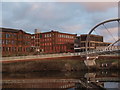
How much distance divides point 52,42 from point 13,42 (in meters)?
25.0

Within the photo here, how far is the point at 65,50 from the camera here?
8719 cm

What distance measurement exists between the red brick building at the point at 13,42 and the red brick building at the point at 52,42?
30.6 feet

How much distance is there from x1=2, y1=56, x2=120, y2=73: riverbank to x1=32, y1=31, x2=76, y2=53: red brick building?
107 ft

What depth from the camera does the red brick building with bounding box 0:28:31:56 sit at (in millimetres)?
70062

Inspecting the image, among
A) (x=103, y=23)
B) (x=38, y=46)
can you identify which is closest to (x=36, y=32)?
(x=38, y=46)

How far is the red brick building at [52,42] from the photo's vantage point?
88.4 metres

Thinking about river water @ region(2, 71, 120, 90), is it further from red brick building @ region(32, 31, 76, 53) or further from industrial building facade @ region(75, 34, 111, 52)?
industrial building facade @ region(75, 34, 111, 52)

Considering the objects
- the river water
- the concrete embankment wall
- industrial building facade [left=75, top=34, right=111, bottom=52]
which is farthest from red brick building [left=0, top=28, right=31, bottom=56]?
the river water

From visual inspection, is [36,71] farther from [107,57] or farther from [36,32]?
[36,32]

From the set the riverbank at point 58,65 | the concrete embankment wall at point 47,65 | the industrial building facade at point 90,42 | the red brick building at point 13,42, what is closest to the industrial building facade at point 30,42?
the red brick building at point 13,42

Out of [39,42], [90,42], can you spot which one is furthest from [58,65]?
[39,42]

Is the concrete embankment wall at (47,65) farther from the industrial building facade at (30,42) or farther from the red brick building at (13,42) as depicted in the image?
the red brick building at (13,42)

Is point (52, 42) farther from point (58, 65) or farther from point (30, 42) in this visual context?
point (58, 65)

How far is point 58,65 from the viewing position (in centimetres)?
5244
